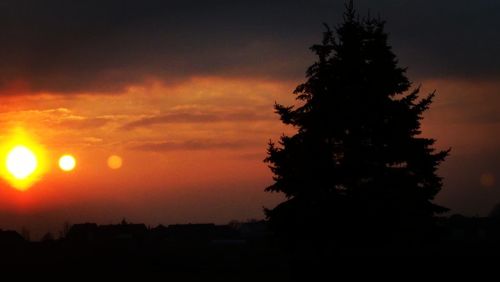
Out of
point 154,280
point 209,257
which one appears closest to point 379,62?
point 154,280

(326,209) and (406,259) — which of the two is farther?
(326,209)

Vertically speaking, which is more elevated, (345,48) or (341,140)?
(345,48)

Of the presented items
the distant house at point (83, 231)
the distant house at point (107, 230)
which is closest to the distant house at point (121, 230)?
the distant house at point (107, 230)

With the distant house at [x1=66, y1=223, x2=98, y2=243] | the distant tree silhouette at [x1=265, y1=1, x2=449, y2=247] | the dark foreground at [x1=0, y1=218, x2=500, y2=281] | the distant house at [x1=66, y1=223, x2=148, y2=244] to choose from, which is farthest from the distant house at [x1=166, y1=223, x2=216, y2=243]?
the distant tree silhouette at [x1=265, y1=1, x2=449, y2=247]

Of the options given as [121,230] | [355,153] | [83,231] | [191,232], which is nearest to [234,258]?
[355,153]

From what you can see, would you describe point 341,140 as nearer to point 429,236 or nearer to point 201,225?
point 429,236

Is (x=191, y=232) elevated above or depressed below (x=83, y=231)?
below

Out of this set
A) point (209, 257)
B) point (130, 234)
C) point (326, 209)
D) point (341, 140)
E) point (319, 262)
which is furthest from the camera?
point (130, 234)

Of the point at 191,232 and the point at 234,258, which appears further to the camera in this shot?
the point at 191,232

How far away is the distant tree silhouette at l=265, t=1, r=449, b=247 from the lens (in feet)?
89.6

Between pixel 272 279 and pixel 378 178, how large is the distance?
981 cm

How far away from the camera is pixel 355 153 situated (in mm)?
28172

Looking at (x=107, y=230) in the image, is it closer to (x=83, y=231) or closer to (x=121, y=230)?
(x=121, y=230)

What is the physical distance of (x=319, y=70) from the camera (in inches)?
1178
